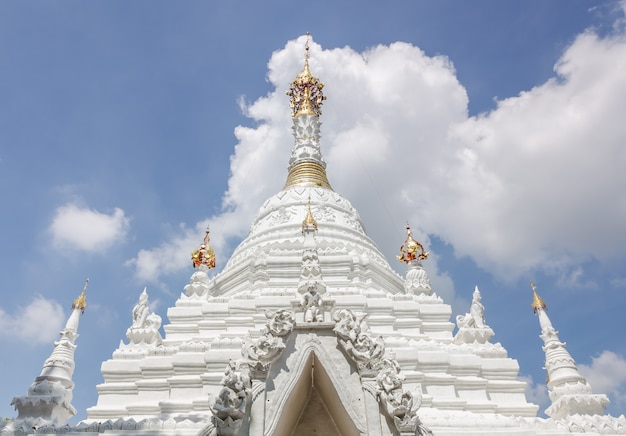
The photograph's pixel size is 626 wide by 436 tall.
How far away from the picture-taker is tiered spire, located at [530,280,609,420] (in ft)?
43.1

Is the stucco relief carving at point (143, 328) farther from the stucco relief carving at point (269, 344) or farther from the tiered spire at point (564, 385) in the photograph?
the tiered spire at point (564, 385)

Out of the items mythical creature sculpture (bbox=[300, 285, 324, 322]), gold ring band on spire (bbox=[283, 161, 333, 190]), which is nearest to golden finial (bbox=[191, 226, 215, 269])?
gold ring band on spire (bbox=[283, 161, 333, 190])

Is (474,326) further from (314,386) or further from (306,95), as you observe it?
(306,95)

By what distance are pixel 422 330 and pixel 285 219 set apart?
8785 millimetres

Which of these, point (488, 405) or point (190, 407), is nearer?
point (190, 407)

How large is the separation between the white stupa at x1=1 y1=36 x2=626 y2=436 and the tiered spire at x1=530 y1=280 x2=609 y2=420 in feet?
0.12

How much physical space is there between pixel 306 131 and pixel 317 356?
24.1 m

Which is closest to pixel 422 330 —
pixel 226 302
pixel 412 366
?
pixel 412 366

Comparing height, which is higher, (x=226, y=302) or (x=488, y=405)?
(x=226, y=302)

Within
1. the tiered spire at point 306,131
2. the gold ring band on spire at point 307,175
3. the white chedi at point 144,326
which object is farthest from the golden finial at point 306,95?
the white chedi at point 144,326

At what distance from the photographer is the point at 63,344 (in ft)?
50.0

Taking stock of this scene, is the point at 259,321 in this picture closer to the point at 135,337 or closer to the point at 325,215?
the point at 135,337

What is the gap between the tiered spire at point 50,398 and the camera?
12070 mm

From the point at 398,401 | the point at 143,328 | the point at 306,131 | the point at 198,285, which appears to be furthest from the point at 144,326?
the point at 306,131
